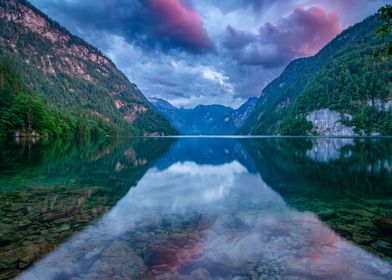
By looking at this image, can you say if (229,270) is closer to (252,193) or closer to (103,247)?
(103,247)

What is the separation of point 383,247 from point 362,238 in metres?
0.86

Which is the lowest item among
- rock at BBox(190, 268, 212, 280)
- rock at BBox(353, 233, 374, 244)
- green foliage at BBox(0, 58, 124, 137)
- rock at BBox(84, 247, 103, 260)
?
rock at BBox(190, 268, 212, 280)

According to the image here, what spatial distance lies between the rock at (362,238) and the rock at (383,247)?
0.72 ft

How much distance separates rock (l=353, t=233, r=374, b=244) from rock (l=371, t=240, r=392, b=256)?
22cm

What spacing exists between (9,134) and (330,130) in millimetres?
198293

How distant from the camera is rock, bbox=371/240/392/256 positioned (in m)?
7.74

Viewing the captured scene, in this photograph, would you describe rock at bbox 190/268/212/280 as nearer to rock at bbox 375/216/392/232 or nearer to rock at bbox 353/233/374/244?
rock at bbox 353/233/374/244

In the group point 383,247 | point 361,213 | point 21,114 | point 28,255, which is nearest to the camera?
point 28,255

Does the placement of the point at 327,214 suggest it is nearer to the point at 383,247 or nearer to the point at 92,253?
the point at 383,247

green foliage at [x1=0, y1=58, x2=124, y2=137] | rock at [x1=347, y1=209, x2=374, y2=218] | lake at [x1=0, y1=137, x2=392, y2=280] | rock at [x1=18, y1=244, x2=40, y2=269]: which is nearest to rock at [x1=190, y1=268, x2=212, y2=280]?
lake at [x1=0, y1=137, x2=392, y2=280]

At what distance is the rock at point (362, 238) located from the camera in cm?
856

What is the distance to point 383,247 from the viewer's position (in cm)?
804

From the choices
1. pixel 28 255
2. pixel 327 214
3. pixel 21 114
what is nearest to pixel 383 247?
pixel 327 214

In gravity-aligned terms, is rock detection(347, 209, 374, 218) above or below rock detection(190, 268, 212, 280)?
above
